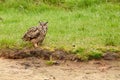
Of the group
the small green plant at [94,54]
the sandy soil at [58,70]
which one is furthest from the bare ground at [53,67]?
the small green plant at [94,54]

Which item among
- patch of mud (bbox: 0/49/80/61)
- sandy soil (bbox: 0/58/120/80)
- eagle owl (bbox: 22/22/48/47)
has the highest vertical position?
eagle owl (bbox: 22/22/48/47)

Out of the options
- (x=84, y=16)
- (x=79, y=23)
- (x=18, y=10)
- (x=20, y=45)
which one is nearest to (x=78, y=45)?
(x=20, y=45)

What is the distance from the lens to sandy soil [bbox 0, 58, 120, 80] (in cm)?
739

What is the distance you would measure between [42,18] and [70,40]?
2738 millimetres

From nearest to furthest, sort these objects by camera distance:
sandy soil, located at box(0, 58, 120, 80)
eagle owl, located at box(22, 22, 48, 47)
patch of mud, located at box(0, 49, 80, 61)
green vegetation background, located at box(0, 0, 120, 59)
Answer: sandy soil, located at box(0, 58, 120, 80), patch of mud, located at box(0, 49, 80, 61), eagle owl, located at box(22, 22, 48, 47), green vegetation background, located at box(0, 0, 120, 59)

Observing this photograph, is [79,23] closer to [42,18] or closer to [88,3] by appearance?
[42,18]

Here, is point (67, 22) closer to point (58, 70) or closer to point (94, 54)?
point (94, 54)

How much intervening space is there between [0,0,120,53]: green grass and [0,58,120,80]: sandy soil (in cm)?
59

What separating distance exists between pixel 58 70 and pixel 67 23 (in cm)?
354

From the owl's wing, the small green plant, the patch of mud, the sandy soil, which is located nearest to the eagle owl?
the owl's wing

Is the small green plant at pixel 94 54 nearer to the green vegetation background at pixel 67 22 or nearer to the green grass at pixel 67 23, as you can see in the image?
the green vegetation background at pixel 67 22

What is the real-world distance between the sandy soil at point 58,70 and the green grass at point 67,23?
0.59 m

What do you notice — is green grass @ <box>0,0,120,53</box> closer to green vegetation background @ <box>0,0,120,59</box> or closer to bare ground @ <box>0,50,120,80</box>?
green vegetation background @ <box>0,0,120,59</box>

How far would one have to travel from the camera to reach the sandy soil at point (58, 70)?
7391 millimetres
